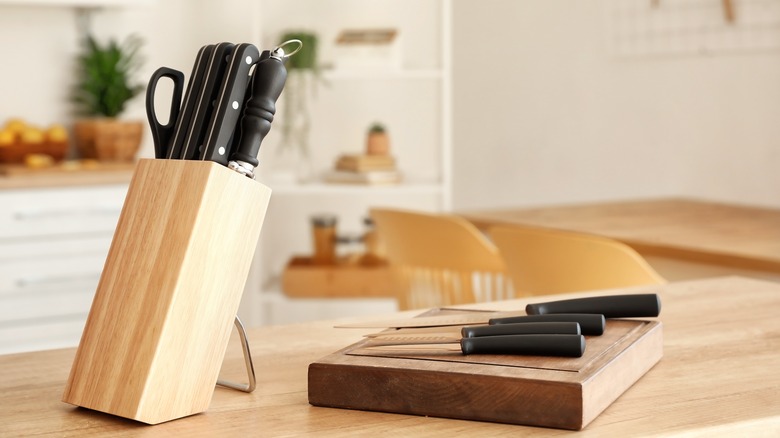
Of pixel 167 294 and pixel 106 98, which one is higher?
pixel 167 294

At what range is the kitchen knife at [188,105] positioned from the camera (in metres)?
0.87

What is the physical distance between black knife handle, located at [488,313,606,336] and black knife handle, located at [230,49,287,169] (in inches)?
10.2

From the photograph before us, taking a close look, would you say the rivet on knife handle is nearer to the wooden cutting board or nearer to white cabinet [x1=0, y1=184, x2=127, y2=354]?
the wooden cutting board

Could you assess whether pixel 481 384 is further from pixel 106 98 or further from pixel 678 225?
pixel 106 98

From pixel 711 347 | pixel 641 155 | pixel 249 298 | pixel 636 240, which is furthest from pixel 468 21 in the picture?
pixel 711 347

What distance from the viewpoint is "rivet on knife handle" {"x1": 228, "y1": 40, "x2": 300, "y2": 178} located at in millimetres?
855

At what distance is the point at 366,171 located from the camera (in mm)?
3902

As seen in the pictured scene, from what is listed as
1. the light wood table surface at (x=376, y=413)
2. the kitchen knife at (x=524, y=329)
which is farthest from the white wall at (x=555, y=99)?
the kitchen knife at (x=524, y=329)

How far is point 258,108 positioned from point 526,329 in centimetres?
28

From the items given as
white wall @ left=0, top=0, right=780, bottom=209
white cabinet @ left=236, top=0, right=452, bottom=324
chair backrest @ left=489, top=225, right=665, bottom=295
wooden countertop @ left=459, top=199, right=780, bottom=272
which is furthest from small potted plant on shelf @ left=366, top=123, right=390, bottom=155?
chair backrest @ left=489, top=225, right=665, bottom=295

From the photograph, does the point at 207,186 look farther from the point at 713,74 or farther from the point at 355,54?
the point at 713,74

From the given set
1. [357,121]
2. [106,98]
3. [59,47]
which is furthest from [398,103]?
[59,47]

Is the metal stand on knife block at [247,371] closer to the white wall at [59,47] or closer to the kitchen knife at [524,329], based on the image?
the kitchen knife at [524,329]

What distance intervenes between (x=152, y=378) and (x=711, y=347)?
1.85 ft
